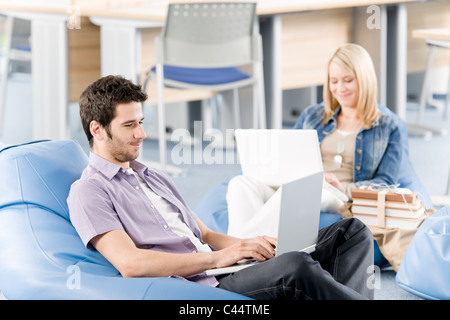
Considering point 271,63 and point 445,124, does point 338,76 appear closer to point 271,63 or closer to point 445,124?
point 271,63

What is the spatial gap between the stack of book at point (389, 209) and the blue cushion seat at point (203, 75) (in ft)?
4.90

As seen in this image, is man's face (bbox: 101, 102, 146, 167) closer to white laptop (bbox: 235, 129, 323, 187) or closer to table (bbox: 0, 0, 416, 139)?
white laptop (bbox: 235, 129, 323, 187)

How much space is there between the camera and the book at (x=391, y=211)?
2477 mm

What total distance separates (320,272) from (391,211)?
3.27ft

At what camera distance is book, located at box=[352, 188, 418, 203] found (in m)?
2.48

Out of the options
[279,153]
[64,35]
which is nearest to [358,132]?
[279,153]

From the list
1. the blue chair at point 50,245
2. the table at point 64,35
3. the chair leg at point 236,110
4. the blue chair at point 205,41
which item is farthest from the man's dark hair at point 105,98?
the chair leg at point 236,110

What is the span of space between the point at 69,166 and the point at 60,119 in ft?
7.20

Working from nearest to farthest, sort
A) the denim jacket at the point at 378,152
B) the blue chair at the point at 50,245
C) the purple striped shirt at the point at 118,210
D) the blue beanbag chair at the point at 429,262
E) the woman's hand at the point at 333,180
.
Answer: the blue chair at the point at 50,245, the purple striped shirt at the point at 118,210, the blue beanbag chair at the point at 429,262, the woman's hand at the point at 333,180, the denim jacket at the point at 378,152

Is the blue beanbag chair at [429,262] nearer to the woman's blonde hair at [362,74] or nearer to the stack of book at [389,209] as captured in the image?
the stack of book at [389,209]

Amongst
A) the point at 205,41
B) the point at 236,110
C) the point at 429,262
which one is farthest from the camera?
the point at 236,110

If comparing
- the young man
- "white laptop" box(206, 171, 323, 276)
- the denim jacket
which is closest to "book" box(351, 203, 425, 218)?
the denim jacket

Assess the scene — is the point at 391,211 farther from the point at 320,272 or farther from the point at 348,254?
the point at 320,272

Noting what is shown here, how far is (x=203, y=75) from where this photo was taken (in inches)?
155
